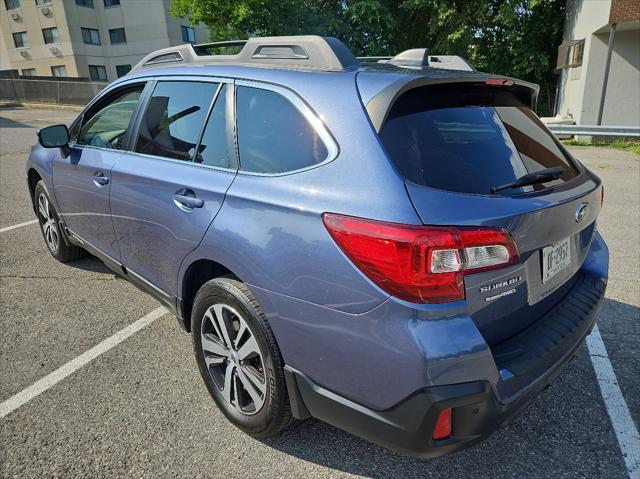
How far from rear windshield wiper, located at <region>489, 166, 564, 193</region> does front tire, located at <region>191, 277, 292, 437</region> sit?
115 centimetres

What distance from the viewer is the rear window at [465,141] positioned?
71.4 inches

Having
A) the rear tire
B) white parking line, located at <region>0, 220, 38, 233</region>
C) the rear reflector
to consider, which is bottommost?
white parking line, located at <region>0, 220, 38, 233</region>

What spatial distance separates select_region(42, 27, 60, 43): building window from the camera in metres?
38.5

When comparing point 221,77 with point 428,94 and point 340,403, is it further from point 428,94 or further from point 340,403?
point 340,403

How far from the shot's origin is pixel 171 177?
100 inches

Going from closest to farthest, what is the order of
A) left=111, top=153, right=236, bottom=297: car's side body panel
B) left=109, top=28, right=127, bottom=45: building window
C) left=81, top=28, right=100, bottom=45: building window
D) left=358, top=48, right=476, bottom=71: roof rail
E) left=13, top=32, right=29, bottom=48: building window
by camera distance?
left=111, top=153, right=236, bottom=297: car's side body panel, left=358, top=48, right=476, bottom=71: roof rail, left=81, top=28, right=100, bottom=45: building window, left=109, top=28, right=127, bottom=45: building window, left=13, top=32, right=29, bottom=48: building window

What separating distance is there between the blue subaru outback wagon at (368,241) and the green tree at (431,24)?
19168 millimetres

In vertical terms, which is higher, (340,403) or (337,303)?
(337,303)

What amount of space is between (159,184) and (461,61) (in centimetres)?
193

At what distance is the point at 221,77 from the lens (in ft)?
8.18

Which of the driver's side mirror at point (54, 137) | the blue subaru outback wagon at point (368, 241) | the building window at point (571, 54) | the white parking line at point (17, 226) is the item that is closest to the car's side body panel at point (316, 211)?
the blue subaru outback wagon at point (368, 241)

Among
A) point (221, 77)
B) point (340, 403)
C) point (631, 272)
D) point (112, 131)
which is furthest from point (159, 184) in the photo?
point (631, 272)

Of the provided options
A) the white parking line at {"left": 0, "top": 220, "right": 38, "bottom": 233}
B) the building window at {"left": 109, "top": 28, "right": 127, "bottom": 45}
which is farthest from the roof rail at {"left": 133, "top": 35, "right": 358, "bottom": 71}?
the building window at {"left": 109, "top": 28, "right": 127, "bottom": 45}

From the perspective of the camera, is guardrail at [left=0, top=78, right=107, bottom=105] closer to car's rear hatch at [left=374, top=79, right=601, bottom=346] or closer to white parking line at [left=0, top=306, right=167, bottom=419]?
white parking line at [left=0, top=306, right=167, bottom=419]
